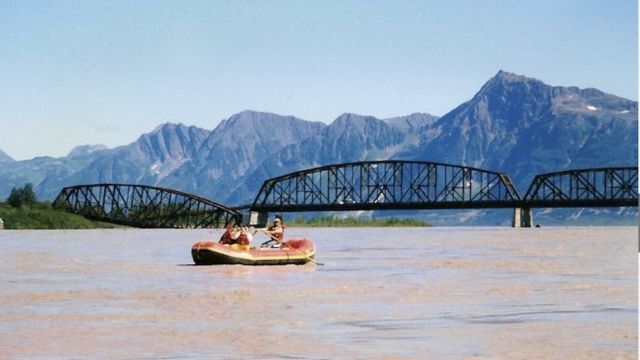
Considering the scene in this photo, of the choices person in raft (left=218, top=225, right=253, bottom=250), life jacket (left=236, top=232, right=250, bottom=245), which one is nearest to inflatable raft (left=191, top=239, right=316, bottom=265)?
person in raft (left=218, top=225, right=253, bottom=250)

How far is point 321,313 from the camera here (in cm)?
4534

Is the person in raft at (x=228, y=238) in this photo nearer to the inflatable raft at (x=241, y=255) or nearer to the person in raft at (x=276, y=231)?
the inflatable raft at (x=241, y=255)

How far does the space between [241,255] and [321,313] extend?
1344 inches

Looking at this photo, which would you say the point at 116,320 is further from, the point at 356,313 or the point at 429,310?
the point at 429,310

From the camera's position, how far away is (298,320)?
42719mm

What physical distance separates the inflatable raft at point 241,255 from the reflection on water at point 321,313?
2166mm

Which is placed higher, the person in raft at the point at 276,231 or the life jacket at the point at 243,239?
the person in raft at the point at 276,231

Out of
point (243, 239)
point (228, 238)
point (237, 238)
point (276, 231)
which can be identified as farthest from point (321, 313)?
point (276, 231)

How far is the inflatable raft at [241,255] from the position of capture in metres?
79.1

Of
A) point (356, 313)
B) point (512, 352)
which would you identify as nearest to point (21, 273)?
point (356, 313)

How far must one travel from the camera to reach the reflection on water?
1372 inches

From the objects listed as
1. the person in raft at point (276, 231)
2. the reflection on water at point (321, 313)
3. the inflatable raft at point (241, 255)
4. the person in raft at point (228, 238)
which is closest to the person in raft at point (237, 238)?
the person in raft at point (228, 238)

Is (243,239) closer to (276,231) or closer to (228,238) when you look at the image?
(228,238)

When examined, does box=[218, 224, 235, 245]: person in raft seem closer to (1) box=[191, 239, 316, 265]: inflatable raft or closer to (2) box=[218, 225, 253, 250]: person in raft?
(2) box=[218, 225, 253, 250]: person in raft
